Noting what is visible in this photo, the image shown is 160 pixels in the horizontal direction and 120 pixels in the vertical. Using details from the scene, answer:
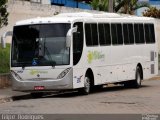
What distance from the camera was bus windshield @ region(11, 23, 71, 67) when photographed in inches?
971

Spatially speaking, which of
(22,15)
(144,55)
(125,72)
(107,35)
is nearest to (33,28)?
(107,35)

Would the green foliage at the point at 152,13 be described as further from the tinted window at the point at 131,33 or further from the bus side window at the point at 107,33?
the bus side window at the point at 107,33

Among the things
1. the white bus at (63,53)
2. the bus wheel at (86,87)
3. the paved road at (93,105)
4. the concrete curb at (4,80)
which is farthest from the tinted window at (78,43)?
the concrete curb at (4,80)

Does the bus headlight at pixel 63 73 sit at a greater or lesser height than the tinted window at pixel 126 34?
lesser

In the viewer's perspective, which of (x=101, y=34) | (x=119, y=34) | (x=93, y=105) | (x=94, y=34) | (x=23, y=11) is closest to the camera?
(x=93, y=105)

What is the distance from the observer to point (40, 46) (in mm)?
24875

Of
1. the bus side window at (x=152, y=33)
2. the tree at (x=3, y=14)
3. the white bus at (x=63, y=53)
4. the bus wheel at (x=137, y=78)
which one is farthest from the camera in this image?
the bus side window at (x=152, y=33)

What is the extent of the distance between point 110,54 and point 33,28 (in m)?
4.33

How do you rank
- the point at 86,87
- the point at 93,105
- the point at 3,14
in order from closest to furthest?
the point at 93,105 < the point at 86,87 < the point at 3,14

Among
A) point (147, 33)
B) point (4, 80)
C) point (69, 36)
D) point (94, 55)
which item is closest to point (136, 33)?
point (147, 33)

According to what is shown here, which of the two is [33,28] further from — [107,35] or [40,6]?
[40,6]

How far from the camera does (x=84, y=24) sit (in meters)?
26.2

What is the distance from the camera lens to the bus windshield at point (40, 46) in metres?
24.7

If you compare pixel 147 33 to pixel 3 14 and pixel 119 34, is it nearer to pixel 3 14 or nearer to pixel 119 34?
pixel 119 34
